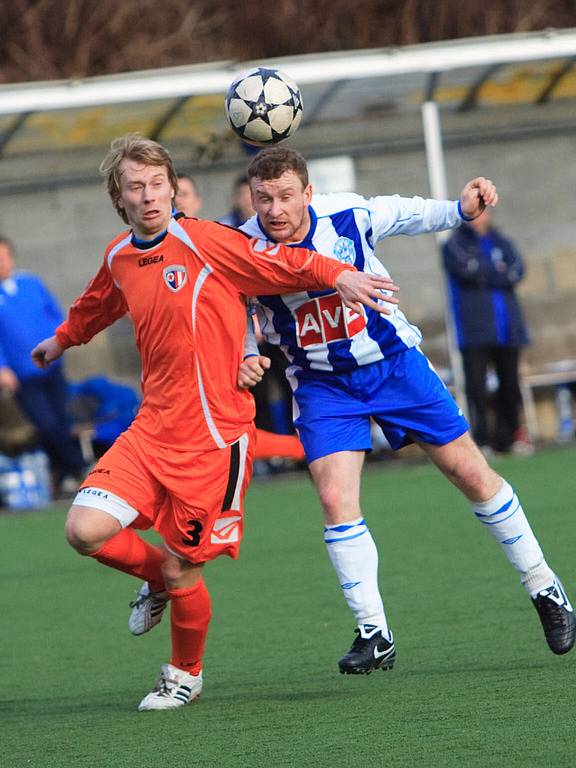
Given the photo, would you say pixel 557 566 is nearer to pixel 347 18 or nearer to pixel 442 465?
pixel 442 465

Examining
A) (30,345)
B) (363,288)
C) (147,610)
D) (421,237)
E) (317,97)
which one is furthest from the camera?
(421,237)

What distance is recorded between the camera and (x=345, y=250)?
5.07m

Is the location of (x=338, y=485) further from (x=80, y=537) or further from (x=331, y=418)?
(x=80, y=537)

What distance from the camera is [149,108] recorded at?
41.2 ft

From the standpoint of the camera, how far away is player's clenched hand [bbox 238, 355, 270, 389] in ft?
16.0

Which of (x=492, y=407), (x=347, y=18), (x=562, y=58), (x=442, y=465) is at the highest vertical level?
(x=347, y=18)

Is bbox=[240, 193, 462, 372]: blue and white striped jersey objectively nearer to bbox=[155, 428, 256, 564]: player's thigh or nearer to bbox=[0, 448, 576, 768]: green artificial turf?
bbox=[155, 428, 256, 564]: player's thigh

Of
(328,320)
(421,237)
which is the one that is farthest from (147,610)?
(421,237)

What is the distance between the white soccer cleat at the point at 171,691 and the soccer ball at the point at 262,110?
192 centimetres

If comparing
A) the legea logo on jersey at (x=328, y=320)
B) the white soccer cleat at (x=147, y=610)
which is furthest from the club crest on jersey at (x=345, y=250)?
the white soccer cleat at (x=147, y=610)

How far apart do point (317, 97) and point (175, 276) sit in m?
8.27

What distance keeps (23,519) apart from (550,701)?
24.3 feet

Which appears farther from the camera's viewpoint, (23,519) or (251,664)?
(23,519)

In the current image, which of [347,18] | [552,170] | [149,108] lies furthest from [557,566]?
[347,18]
